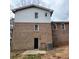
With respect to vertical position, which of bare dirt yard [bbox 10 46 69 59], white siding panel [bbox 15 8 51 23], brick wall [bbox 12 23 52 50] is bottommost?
bare dirt yard [bbox 10 46 69 59]

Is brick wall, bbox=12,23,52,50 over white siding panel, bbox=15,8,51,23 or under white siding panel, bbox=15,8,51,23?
under

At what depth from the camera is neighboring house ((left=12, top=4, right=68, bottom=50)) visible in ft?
5.73

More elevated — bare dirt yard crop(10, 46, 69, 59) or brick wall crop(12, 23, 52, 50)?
brick wall crop(12, 23, 52, 50)

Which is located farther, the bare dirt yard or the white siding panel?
the white siding panel

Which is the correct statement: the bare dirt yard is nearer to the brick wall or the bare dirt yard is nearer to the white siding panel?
the brick wall

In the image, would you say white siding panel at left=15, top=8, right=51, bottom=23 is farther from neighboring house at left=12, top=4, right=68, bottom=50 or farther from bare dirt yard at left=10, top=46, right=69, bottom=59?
bare dirt yard at left=10, top=46, right=69, bottom=59

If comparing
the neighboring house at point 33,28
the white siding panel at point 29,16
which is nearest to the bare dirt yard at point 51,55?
the neighboring house at point 33,28

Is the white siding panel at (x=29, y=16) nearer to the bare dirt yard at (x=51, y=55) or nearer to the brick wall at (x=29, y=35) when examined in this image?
the brick wall at (x=29, y=35)

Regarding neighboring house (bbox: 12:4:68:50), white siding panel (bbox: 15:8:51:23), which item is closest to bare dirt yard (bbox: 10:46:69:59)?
neighboring house (bbox: 12:4:68:50)

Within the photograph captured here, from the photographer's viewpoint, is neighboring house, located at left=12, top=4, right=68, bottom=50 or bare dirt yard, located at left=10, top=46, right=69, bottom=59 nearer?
bare dirt yard, located at left=10, top=46, right=69, bottom=59

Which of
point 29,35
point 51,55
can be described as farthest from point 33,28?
point 51,55

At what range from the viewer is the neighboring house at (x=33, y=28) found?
1.75 m
